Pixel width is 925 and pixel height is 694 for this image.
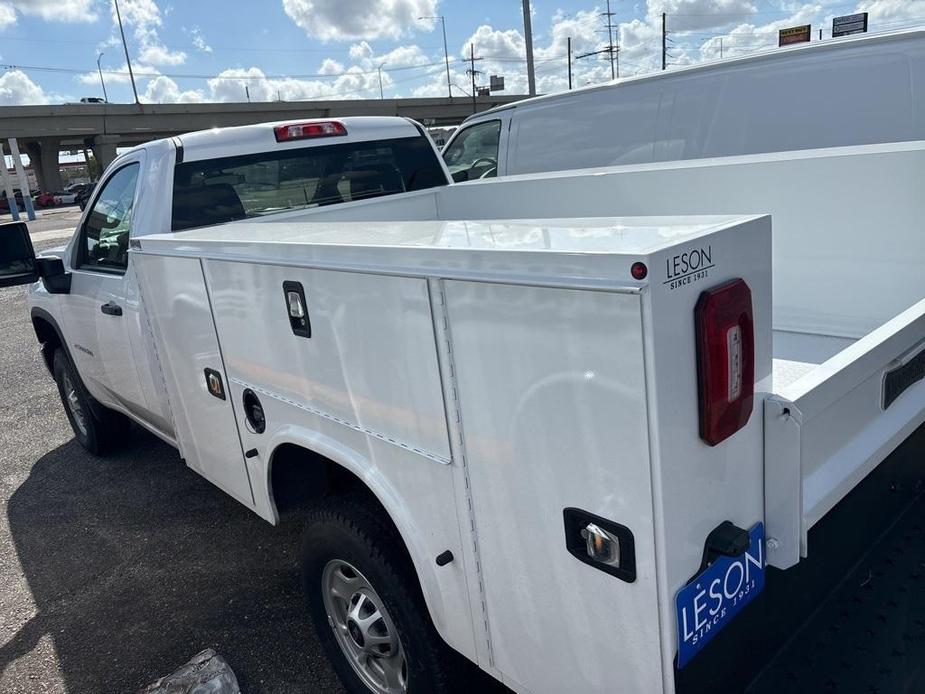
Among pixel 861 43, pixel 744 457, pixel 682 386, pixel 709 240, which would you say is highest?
pixel 861 43

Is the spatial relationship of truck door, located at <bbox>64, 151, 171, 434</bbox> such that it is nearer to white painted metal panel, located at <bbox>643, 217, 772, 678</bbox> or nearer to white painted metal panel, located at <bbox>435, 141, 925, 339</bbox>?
white painted metal panel, located at <bbox>435, 141, 925, 339</bbox>

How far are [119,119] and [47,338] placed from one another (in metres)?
60.2

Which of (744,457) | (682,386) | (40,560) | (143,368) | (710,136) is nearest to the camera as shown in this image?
(682,386)

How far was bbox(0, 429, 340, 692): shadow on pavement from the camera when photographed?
9.73 feet

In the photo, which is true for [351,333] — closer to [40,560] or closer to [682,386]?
[682,386]

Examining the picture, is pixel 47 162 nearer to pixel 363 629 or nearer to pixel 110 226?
pixel 110 226

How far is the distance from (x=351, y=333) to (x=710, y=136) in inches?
198

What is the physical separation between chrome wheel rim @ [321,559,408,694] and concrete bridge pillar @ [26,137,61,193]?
70875 mm

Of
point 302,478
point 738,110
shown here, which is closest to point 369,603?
point 302,478

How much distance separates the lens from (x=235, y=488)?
2.95m

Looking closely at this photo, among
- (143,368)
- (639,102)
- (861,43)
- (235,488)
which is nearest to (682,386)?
(235,488)

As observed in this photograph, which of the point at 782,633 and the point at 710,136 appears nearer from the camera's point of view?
the point at 782,633

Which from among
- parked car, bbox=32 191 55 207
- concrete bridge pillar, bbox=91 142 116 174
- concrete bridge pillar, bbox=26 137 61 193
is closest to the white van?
parked car, bbox=32 191 55 207

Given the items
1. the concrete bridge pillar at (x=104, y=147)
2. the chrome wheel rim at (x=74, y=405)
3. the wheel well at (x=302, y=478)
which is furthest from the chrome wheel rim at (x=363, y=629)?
the concrete bridge pillar at (x=104, y=147)
